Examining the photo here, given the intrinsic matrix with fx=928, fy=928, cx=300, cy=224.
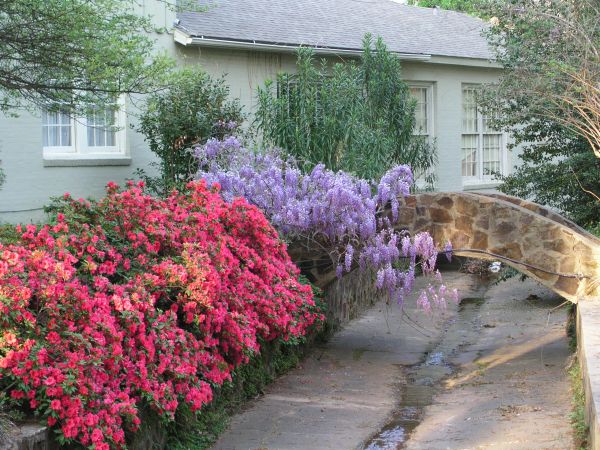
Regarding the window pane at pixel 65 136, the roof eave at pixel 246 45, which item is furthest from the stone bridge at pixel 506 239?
the roof eave at pixel 246 45

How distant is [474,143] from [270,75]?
714cm

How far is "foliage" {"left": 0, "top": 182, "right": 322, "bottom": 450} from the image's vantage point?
6043mm

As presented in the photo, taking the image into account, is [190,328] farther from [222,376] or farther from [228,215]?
[228,215]

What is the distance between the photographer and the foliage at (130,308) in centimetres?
604

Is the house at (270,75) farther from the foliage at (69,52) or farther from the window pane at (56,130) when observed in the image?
the foliage at (69,52)

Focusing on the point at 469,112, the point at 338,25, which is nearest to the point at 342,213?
the point at 338,25

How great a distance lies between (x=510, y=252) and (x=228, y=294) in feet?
14.0

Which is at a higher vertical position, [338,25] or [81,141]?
[338,25]

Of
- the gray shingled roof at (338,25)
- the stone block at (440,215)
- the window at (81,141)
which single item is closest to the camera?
the stone block at (440,215)

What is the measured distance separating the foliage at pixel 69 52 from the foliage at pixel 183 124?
3.27m

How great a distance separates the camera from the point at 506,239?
11.5m

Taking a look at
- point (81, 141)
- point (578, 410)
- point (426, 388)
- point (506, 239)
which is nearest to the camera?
point (578, 410)

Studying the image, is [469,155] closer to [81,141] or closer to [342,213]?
[81,141]

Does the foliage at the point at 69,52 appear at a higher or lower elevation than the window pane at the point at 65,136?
higher
